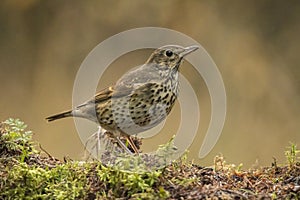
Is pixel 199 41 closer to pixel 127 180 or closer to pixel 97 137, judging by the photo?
pixel 97 137

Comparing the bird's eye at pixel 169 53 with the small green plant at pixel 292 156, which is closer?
the small green plant at pixel 292 156

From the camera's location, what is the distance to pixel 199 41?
14.3 feet

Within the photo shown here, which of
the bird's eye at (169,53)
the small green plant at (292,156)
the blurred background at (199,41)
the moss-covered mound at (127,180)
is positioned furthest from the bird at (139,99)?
the blurred background at (199,41)

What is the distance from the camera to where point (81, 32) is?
443 cm

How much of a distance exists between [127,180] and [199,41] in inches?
110

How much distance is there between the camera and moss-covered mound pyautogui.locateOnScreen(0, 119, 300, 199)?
162 cm

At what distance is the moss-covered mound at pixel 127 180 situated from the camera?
1.62m

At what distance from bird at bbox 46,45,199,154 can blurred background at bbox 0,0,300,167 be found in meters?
1.81

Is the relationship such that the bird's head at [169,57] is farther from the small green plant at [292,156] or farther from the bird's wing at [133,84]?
the small green plant at [292,156]

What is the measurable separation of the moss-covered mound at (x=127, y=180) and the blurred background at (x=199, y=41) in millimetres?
2266

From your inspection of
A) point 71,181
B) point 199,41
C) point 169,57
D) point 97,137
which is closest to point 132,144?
point 97,137

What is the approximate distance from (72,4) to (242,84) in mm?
1181

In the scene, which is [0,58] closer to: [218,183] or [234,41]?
[234,41]

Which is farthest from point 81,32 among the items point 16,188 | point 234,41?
point 16,188
